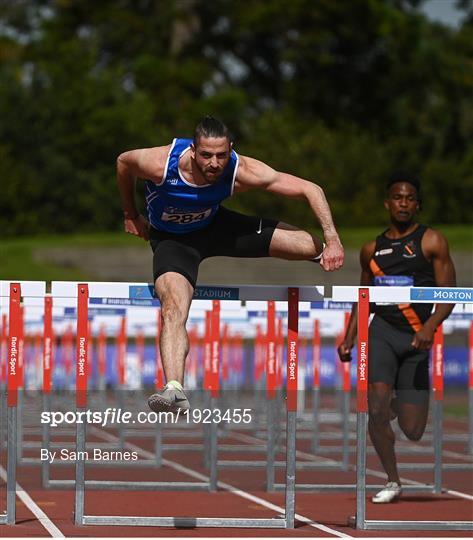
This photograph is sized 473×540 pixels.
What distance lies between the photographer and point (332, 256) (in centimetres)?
895

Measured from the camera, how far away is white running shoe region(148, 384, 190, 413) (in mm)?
8469

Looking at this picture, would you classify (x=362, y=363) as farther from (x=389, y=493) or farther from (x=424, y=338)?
(x=389, y=493)

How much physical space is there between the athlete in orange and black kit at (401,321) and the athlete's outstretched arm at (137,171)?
201 centimetres

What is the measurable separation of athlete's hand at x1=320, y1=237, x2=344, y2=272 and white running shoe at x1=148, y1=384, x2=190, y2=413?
116 centimetres

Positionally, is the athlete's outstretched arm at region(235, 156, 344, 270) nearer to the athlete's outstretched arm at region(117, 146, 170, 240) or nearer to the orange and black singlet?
the athlete's outstretched arm at region(117, 146, 170, 240)

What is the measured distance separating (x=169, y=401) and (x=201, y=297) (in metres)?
1.27

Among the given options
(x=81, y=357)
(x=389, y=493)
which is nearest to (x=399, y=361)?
(x=389, y=493)

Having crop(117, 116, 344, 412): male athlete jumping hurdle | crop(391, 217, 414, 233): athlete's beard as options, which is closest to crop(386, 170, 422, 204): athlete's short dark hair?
crop(391, 217, 414, 233): athlete's beard

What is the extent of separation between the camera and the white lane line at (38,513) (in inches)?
353

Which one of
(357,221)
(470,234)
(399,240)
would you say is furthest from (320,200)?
(357,221)

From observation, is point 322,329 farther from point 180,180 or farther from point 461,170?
point 461,170

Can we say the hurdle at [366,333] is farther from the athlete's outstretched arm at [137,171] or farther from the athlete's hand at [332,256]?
the athlete's outstretched arm at [137,171]

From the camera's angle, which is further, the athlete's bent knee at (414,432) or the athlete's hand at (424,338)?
the athlete's bent knee at (414,432)

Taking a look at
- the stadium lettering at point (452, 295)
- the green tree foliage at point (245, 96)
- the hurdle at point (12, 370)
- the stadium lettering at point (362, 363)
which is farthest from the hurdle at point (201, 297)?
the green tree foliage at point (245, 96)
